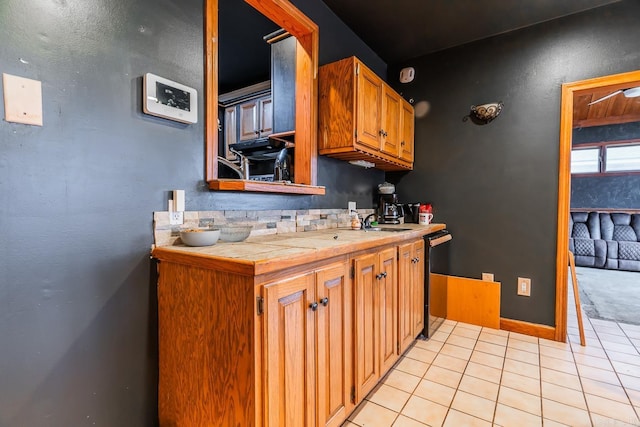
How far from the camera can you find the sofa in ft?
15.6

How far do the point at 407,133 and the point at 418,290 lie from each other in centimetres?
153

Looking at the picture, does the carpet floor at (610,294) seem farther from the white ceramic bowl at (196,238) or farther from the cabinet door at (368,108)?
the white ceramic bowl at (196,238)

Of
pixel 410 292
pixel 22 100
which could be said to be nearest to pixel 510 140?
pixel 410 292

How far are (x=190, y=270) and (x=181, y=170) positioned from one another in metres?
0.52

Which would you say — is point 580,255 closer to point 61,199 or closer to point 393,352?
point 393,352

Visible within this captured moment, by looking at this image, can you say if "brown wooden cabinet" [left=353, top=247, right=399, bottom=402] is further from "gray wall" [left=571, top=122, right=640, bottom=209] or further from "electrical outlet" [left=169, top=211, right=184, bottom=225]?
"gray wall" [left=571, top=122, right=640, bottom=209]

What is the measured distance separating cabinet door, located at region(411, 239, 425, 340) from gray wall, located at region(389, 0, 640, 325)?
747 mm

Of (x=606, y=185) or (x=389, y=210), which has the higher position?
(x=606, y=185)

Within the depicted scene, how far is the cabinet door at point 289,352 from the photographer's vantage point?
1015mm

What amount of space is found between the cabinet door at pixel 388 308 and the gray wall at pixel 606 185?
578 cm

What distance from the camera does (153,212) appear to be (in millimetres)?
1303

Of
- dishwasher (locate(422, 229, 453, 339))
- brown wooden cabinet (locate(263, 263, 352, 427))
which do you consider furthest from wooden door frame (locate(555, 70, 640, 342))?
brown wooden cabinet (locate(263, 263, 352, 427))

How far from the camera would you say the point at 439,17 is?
2459 millimetres

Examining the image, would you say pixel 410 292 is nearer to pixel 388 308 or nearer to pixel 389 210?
pixel 388 308
